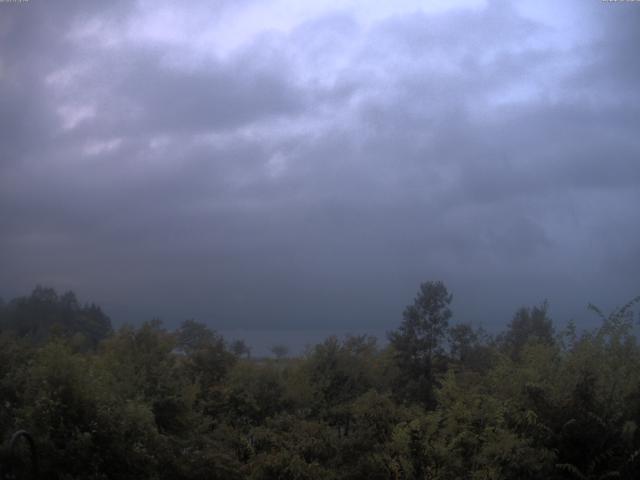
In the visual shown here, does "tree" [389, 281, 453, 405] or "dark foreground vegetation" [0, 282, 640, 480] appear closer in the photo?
"dark foreground vegetation" [0, 282, 640, 480]

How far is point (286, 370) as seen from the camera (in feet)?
94.0

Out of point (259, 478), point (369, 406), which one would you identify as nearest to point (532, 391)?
point (369, 406)

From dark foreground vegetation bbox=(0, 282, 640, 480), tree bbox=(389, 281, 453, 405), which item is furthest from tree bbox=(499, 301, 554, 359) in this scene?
dark foreground vegetation bbox=(0, 282, 640, 480)

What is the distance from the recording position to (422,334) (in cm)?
3538

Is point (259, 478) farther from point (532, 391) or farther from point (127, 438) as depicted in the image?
point (532, 391)

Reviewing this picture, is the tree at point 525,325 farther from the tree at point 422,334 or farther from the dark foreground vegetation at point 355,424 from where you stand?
the dark foreground vegetation at point 355,424

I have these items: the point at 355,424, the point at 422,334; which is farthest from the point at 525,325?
the point at 355,424

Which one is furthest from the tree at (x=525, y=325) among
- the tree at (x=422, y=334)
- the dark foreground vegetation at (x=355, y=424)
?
the dark foreground vegetation at (x=355, y=424)

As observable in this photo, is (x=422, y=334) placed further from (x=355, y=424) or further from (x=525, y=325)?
(x=355, y=424)

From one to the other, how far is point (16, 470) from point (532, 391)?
8839mm

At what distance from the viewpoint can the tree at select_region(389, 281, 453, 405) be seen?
34656 millimetres

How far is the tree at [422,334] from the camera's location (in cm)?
3466

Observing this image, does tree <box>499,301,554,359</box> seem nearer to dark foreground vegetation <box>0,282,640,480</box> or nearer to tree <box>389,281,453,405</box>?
tree <box>389,281,453,405</box>

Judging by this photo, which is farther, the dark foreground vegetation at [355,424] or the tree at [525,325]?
the tree at [525,325]
